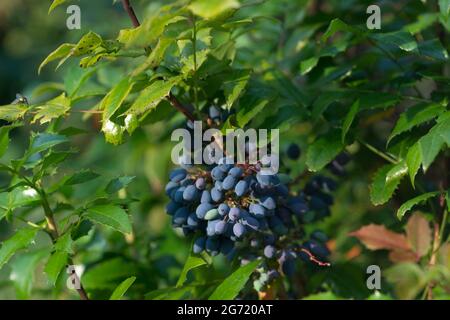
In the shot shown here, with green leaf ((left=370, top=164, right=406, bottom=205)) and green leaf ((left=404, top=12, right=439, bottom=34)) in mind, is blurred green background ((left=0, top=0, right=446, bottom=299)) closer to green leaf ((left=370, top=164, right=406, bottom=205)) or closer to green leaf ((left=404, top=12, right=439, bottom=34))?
green leaf ((left=404, top=12, right=439, bottom=34))

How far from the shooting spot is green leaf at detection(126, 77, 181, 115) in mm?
1119

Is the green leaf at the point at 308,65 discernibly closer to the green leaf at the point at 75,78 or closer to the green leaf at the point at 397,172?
the green leaf at the point at 397,172

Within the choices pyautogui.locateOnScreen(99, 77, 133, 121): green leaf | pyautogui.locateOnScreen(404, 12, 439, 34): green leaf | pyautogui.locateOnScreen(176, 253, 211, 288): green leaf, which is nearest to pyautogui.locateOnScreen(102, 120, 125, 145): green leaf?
pyautogui.locateOnScreen(99, 77, 133, 121): green leaf

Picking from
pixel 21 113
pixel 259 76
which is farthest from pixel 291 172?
pixel 21 113

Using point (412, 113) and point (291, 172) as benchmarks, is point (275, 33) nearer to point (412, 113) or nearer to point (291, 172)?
point (291, 172)

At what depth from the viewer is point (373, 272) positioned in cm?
147

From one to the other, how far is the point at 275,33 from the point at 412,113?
0.65 metres

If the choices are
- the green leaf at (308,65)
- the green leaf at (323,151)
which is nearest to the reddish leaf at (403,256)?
the green leaf at (323,151)

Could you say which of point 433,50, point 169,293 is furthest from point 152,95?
point 433,50

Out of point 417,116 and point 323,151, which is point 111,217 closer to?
point 323,151

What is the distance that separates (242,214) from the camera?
1194mm

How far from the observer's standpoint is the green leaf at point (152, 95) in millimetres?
1119
